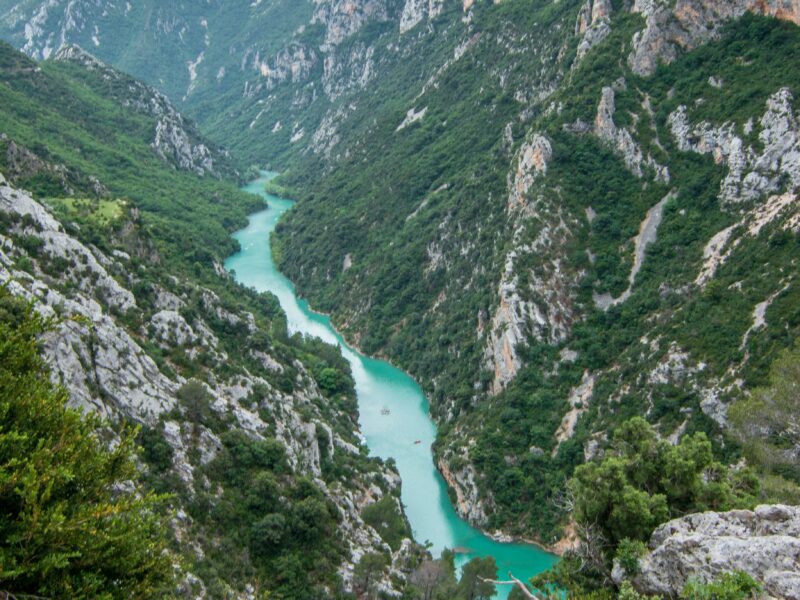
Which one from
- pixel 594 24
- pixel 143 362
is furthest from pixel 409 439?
pixel 594 24

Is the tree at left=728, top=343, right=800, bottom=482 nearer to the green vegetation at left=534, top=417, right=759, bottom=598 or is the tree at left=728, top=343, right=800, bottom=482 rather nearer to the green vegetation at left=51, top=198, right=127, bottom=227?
the green vegetation at left=534, top=417, right=759, bottom=598

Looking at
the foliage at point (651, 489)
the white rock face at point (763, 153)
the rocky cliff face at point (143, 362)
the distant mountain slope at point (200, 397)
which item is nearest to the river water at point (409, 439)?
the distant mountain slope at point (200, 397)

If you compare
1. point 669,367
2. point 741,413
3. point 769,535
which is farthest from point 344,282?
point 769,535

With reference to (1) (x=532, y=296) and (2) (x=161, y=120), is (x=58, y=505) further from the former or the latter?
(2) (x=161, y=120)

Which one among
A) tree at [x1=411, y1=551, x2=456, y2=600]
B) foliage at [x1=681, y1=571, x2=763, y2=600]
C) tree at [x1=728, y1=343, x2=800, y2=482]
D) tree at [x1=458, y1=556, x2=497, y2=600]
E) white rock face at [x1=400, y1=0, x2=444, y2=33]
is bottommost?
tree at [x1=411, y1=551, x2=456, y2=600]

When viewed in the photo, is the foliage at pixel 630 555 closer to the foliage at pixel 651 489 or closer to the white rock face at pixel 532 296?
the foliage at pixel 651 489

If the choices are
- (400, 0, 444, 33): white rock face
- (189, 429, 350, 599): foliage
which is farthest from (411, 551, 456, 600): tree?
(400, 0, 444, 33): white rock face
